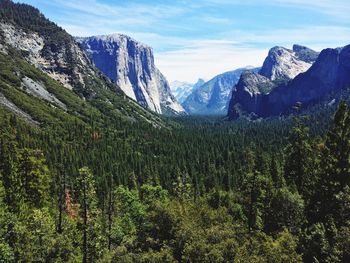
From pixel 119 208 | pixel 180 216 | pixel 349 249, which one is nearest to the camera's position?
pixel 349 249

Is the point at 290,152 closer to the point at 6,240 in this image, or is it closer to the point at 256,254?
the point at 256,254

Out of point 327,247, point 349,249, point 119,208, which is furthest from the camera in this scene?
point 119,208

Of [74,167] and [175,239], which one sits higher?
[175,239]

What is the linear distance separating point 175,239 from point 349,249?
21.6m

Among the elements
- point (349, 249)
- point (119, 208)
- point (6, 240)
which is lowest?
point (119, 208)

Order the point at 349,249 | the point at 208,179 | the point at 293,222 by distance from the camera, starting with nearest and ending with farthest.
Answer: the point at 349,249 → the point at 293,222 → the point at 208,179

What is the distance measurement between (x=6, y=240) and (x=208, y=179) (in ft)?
A: 305

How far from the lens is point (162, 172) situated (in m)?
158

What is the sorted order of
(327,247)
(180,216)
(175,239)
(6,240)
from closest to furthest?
(327,247), (175,239), (180,216), (6,240)

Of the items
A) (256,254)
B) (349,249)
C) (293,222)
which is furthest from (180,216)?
(349,249)

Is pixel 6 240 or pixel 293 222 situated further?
pixel 293 222

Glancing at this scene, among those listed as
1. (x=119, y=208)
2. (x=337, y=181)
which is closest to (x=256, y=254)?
(x=337, y=181)

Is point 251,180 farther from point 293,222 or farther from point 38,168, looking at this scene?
point 38,168

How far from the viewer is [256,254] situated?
132 ft
